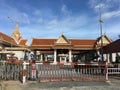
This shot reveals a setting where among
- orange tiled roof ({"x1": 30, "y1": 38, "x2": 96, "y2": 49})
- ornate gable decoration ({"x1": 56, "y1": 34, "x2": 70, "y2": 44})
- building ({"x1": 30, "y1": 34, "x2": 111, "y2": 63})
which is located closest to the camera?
building ({"x1": 30, "y1": 34, "x2": 111, "y2": 63})

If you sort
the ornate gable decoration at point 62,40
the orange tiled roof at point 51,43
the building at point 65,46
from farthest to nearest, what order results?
the orange tiled roof at point 51,43 → the ornate gable decoration at point 62,40 → the building at point 65,46

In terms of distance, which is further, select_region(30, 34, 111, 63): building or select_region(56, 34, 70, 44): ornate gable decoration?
select_region(56, 34, 70, 44): ornate gable decoration

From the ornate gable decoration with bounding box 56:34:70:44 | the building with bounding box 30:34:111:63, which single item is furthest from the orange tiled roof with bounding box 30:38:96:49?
the ornate gable decoration with bounding box 56:34:70:44

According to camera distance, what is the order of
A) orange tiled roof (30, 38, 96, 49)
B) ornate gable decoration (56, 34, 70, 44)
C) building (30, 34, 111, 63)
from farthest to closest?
1. orange tiled roof (30, 38, 96, 49)
2. ornate gable decoration (56, 34, 70, 44)
3. building (30, 34, 111, 63)

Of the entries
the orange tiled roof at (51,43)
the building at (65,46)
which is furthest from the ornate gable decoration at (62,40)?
the orange tiled roof at (51,43)

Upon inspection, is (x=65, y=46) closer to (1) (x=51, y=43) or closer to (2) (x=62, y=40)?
(2) (x=62, y=40)

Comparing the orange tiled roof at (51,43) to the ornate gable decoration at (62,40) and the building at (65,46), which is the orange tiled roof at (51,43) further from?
the ornate gable decoration at (62,40)

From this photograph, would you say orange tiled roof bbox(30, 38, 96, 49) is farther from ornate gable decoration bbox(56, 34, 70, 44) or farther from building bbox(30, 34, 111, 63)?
ornate gable decoration bbox(56, 34, 70, 44)

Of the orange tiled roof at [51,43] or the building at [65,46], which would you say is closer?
the building at [65,46]

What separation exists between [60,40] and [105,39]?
445 inches

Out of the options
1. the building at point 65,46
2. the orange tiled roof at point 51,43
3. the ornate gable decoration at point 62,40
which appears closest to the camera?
the building at point 65,46

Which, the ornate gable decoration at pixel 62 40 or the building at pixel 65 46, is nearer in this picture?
the building at pixel 65 46

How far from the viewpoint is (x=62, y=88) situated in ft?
33.4

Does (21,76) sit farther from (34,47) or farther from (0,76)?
(34,47)
